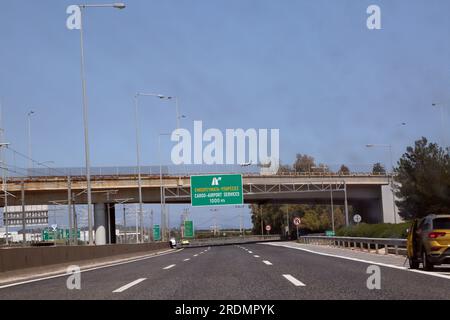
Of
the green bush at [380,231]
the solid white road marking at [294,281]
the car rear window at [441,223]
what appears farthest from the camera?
the green bush at [380,231]

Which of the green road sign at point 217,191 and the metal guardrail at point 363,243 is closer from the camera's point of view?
the metal guardrail at point 363,243

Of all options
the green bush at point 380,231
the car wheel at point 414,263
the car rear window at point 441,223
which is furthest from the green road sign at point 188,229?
the car rear window at point 441,223

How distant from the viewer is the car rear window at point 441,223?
16625mm

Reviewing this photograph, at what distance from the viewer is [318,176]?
7181cm

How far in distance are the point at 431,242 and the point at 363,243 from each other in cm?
2215

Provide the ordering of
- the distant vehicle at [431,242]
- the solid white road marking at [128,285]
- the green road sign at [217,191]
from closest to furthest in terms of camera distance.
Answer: the solid white road marking at [128,285] → the distant vehicle at [431,242] → the green road sign at [217,191]

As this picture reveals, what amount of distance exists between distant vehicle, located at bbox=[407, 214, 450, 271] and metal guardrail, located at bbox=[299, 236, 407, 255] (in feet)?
28.0

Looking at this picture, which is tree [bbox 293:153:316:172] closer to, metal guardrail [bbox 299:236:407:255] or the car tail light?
metal guardrail [bbox 299:236:407:255]

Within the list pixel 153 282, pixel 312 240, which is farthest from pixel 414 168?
pixel 153 282

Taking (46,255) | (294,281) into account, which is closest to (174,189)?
(46,255)

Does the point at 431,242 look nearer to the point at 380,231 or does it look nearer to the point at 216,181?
the point at 380,231

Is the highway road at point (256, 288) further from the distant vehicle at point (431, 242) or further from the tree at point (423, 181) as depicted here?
the tree at point (423, 181)

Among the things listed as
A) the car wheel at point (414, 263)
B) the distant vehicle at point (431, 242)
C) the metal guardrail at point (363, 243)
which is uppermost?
the distant vehicle at point (431, 242)
